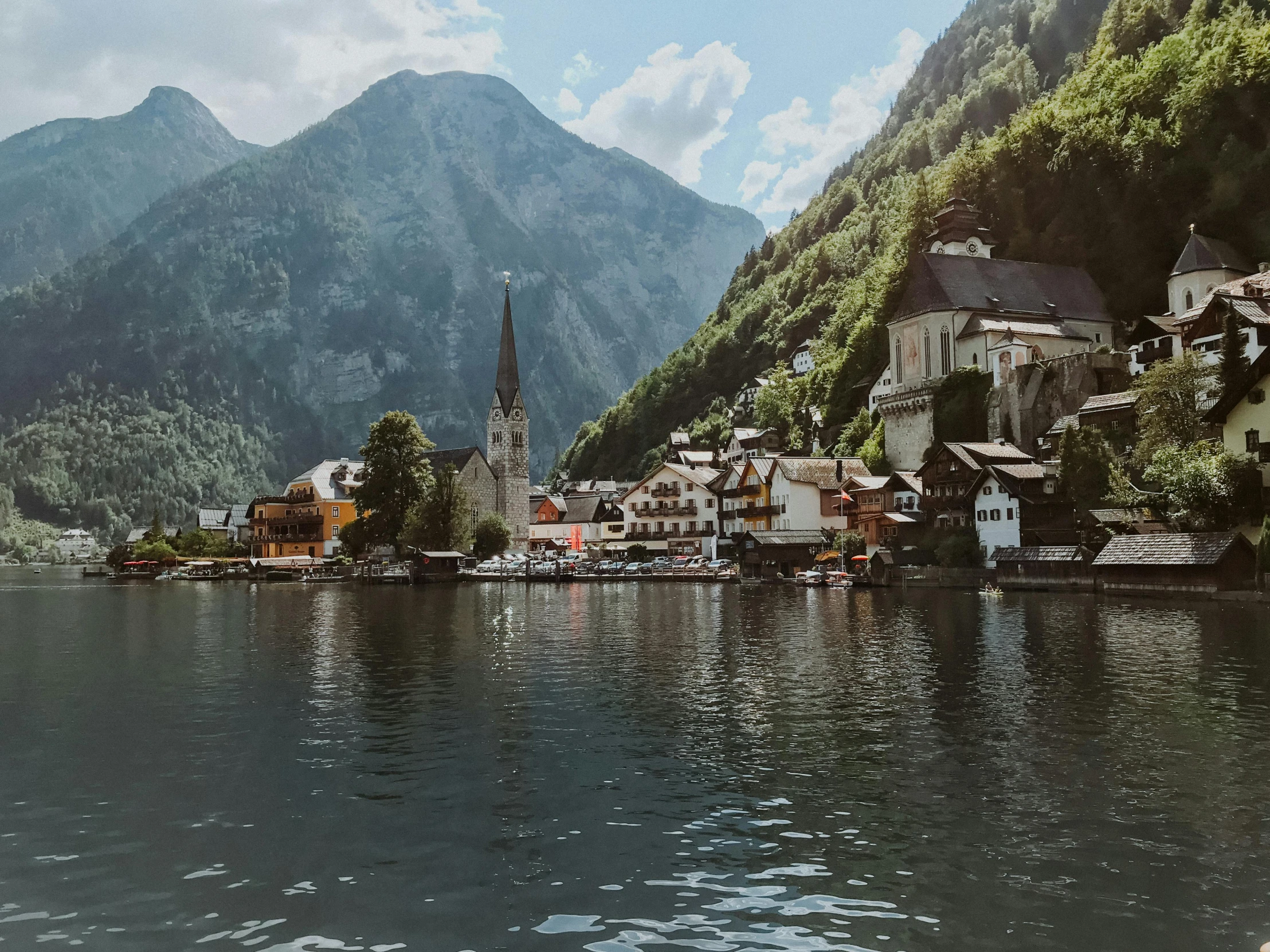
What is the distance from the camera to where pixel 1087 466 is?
6606 centimetres

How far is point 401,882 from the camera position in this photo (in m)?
12.5

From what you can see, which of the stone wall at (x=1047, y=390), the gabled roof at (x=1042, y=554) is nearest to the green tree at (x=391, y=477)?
the stone wall at (x=1047, y=390)

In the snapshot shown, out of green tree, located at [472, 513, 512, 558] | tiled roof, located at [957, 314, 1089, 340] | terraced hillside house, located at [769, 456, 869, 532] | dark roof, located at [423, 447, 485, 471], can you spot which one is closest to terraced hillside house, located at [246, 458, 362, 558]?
dark roof, located at [423, 447, 485, 471]

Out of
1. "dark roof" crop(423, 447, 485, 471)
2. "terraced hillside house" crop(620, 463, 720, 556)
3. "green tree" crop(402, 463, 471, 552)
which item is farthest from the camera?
"dark roof" crop(423, 447, 485, 471)

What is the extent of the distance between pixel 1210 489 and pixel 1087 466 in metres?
12.5

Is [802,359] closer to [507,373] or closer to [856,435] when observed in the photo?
[507,373]

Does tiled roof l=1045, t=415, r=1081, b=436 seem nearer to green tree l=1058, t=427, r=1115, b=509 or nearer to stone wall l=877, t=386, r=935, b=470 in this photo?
green tree l=1058, t=427, r=1115, b=509

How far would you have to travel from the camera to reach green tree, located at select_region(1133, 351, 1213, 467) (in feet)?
200

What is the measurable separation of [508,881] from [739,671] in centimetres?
1831

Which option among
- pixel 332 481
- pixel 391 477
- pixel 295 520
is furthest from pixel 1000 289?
pixel 295 520

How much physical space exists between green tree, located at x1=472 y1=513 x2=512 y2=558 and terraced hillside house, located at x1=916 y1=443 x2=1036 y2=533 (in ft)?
188

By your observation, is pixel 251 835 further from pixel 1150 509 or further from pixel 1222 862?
pixel 1150 509

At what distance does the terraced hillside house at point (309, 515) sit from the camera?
136000mm

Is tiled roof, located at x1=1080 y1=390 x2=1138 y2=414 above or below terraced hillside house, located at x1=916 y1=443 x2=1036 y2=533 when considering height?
above
